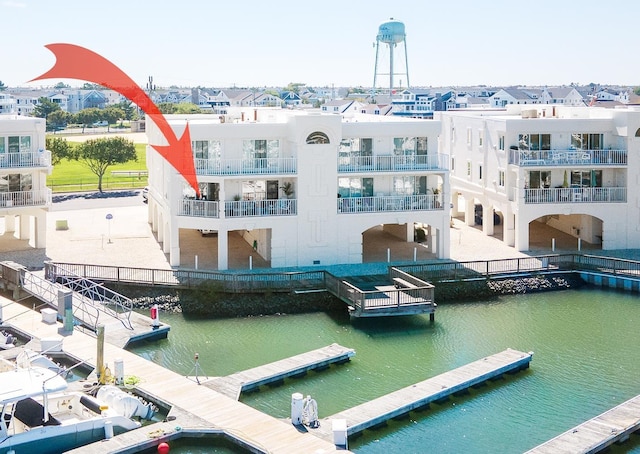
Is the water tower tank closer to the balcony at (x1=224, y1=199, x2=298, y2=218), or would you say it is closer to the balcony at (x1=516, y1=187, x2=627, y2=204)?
the balcony at (x1=516, y1=187, x2=627, y2=204)

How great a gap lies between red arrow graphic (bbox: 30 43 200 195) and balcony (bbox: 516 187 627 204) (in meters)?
17.5

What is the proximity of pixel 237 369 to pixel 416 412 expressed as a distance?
7.11m

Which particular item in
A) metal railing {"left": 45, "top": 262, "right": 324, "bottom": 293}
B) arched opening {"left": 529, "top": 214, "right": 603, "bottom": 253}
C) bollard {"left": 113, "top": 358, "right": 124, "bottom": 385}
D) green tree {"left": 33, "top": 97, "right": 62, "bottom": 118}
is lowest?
bollard {"left": 113, "top": 358, "right": 124, "bottom": 385}

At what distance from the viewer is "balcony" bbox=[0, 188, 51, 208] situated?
1815 inches

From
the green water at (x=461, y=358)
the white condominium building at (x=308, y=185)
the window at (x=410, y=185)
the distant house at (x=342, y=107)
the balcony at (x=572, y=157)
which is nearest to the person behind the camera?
the green water at (x=461, y=358)

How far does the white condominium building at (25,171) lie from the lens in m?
46.4

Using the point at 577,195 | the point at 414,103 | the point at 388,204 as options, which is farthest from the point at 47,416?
the point at 414,103

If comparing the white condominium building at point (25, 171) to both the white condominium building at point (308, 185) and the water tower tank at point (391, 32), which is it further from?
the water tower tank at point (391, 32)

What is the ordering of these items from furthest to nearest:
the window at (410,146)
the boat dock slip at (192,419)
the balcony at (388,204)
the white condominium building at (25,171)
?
1. the window at (410,146)
2. the white condominium building at (25,171)
3. the balcony at (388,204)
4. the boat dock slip at (192,419)

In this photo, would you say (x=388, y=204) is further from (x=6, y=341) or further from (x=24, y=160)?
(x=6, y=341)

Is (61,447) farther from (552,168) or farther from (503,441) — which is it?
(552,168)

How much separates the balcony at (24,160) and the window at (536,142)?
24.6 metres

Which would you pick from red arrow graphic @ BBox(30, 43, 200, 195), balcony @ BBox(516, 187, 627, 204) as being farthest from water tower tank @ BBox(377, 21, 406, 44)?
balcony @ BBox(516, 187, 627, 204)

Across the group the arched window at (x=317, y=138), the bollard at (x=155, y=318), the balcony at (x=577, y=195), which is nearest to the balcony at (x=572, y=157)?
the balcony at (x=577, y=195)
